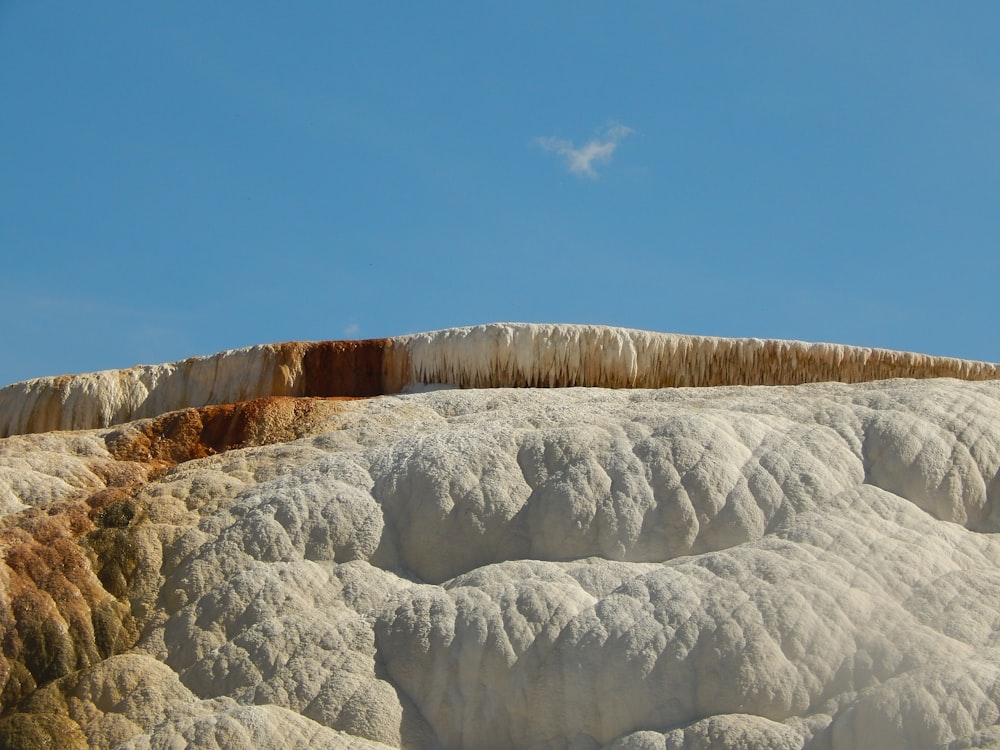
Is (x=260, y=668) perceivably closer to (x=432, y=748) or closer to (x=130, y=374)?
(x=432, y=748)

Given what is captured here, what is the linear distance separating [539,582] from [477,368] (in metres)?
4.58

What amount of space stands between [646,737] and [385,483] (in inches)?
117

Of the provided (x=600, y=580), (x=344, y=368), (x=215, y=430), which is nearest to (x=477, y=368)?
(x=344, y=368)

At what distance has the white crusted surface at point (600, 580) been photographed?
280 inches

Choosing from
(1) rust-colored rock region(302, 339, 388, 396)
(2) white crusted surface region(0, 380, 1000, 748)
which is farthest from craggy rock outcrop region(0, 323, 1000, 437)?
(2) white crusted surface region(0, 380, 1000, 748)

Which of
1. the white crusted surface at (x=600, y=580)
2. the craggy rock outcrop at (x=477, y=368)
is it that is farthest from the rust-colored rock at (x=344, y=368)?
the white crusted surface at (x=600, y=580)

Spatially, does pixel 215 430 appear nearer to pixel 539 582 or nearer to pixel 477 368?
pixel 477 368

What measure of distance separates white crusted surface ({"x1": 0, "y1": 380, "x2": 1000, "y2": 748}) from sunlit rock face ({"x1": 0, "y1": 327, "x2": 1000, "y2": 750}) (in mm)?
18

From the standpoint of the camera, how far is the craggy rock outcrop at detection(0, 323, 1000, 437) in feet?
39.4

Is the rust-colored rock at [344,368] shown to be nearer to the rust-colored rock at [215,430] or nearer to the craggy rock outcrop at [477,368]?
the craggy rock outcrop at [477,368]

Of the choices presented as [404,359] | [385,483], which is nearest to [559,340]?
[404,359]

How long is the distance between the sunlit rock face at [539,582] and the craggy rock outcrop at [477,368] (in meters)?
1.76

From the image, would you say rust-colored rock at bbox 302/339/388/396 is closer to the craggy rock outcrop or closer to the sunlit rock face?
the craggy rock outcrop

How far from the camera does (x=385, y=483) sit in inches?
361
